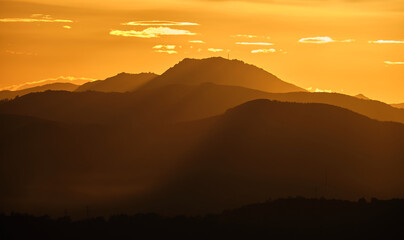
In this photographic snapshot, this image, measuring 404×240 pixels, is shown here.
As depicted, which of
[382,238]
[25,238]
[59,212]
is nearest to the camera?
[382,238]

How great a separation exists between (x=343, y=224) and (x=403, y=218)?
699 cm

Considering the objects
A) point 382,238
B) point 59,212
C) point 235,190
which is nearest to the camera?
point 382,238

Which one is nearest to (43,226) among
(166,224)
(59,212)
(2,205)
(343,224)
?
(166,224)

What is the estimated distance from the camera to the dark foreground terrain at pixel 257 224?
4267 inches

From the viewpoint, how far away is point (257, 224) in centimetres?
11212

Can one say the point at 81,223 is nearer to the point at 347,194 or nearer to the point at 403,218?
the point at 403,218

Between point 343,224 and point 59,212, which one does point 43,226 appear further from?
point 59,212

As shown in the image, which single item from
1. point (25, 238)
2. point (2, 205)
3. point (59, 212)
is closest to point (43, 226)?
point (25, 238)

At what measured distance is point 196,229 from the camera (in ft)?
370

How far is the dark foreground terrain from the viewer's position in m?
108

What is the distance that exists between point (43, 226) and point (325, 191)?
9563 cm

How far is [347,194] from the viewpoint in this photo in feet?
648

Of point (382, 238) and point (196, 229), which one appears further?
point (196, 229)

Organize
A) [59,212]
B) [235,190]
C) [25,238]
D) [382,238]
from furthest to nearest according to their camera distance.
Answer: [235,190]
[59,212]
[25,238]
[382,238]
